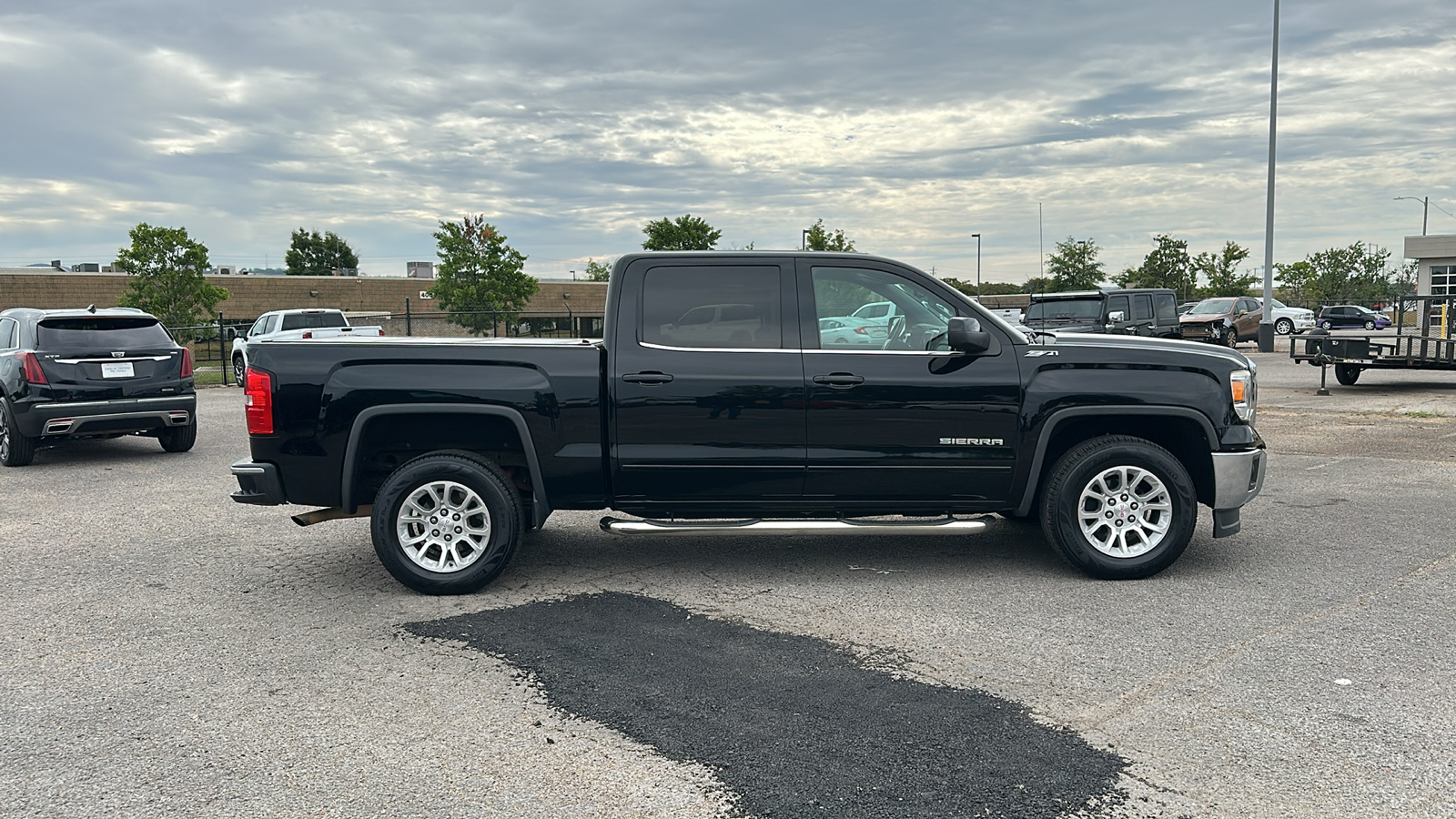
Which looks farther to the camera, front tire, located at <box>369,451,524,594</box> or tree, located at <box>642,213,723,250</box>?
tree, located at <box>642,213,723,250</box>

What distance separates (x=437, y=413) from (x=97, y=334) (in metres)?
7.48

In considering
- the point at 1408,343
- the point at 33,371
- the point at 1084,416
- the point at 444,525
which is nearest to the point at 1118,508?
the point at 1084,416

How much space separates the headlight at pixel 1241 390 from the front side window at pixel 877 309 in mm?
1682

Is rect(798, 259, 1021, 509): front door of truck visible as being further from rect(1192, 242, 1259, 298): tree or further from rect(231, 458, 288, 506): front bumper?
rect(1192, 242, 1259, 298): tree

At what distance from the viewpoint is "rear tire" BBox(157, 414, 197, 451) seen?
12047 millimetres

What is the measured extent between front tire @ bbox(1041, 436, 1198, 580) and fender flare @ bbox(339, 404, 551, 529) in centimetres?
295

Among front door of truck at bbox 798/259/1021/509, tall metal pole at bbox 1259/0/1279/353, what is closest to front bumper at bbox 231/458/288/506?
front door of truck at bbox 798/259/1021/509

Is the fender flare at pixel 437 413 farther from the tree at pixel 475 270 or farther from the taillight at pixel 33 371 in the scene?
the tree at pixel 475 270

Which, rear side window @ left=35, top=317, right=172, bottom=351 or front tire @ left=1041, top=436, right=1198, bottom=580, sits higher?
rear side window @ left=35, top=317, right=172, bottom=351

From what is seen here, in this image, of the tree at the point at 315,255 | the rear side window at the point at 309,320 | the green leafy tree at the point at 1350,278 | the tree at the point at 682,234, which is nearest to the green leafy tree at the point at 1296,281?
the green leafy tree at the point at 1350,278

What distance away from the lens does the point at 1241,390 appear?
6.14 m

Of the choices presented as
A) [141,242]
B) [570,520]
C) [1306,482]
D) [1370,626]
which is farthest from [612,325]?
[141,242]

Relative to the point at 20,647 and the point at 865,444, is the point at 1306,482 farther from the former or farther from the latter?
the point at 20,647

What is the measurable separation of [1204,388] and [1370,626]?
158 cm
